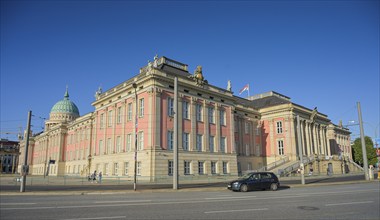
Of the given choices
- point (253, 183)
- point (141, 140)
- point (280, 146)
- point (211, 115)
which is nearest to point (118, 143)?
point (141, 140)

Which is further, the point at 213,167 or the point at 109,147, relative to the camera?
the point at 109,147

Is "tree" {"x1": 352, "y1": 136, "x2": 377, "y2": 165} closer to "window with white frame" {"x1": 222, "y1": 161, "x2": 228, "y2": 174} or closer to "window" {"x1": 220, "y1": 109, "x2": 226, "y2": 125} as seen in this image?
"window" {"x1": 220, "y1": 109, "x2": 226, "y2": 125}

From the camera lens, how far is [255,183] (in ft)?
71.4

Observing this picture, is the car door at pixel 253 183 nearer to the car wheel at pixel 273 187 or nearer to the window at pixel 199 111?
the car wheel at pixel 273 187

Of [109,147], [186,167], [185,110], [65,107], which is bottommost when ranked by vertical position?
[186,167]

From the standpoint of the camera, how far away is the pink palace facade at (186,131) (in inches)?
1468

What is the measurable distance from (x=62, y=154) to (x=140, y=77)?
149ft

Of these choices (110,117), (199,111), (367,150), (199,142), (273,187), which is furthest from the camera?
(367,150)

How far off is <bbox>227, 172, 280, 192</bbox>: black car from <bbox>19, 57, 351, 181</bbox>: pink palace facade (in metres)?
13.7

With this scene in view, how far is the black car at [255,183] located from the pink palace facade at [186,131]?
13682 millimetres

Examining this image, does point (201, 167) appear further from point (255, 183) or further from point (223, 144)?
point (255, 183)

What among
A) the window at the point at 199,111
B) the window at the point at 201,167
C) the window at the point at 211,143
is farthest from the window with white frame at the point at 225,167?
the window at the point at 199,111

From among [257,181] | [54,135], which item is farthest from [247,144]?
[54,135]

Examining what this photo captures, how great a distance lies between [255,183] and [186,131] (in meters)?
19.6
